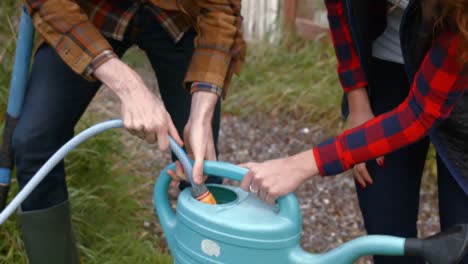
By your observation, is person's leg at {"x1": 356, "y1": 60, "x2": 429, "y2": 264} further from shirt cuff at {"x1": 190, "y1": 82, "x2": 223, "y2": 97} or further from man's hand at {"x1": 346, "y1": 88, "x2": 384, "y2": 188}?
shirt cuff at {"x1": 190, "y1": 82, "x2": 223, "y2": 97}

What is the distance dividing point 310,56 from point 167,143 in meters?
3.22

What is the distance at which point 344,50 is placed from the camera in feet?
5.62

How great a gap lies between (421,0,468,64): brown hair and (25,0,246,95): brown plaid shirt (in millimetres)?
591

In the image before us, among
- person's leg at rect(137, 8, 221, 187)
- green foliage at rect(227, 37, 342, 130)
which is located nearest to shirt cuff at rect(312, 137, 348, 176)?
person's leg at rect(137, 8, 221, 187)

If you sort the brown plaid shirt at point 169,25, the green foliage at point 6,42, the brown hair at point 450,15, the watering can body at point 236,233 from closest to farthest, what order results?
the brown hair at point 450,15, the watering can body at point 236,233, the brown plaid shirt at point 169,25, the green foliage at point 6,42

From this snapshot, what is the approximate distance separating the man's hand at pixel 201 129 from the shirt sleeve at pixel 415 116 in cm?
28

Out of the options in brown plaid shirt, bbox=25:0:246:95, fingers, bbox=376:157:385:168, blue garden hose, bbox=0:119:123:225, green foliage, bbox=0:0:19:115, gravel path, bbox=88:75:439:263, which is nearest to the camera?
blue garden hose, bbox=0:119:123:225

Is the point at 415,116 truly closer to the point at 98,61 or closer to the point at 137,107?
the point at 137,107

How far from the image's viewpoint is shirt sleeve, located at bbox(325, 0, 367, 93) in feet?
5.53

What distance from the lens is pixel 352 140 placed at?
54.9 inches

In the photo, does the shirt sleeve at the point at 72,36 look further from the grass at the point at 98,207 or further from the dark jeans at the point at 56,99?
the grass at the point at 98,207

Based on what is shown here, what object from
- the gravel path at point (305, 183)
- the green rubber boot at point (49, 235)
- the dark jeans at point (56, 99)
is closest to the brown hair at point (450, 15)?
the dark jeans at point (56, 99)

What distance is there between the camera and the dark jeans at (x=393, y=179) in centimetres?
162

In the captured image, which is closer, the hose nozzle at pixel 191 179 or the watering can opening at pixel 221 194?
the hose nozzle at pixel 191 179
